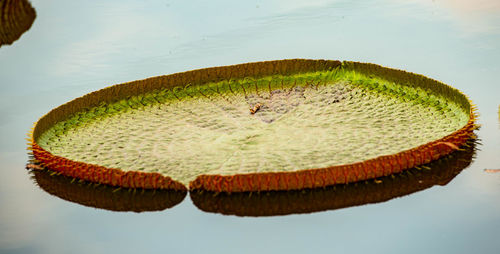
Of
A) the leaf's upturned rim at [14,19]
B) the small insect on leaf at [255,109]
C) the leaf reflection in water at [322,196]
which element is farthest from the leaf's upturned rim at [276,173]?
the leaf's upturned rim at [14,19]

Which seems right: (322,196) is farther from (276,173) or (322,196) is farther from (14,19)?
(14,19)

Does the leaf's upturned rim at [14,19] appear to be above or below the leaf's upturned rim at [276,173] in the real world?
above

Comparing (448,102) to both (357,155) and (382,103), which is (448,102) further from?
(357,155)

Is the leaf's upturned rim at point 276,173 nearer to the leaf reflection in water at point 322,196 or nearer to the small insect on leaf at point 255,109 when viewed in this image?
the leaf reflection in water at point 322,196

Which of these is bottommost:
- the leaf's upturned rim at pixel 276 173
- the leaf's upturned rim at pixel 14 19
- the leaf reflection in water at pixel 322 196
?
the leaf reflection in water at pixel 322 196

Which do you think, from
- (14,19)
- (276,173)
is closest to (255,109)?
(276,173)

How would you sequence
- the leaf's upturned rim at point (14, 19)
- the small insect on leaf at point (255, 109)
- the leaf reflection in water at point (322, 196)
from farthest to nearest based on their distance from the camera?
the small insect on leaf at point (255, 109) → the leaf reflection in water at point (322, 196) → the leaf's upturned rim at point (14, 19)

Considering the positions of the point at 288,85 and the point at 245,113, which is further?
the point at 288,85

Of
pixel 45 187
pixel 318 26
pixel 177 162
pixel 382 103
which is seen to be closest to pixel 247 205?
pixel 177 162

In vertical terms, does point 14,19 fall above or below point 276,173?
above

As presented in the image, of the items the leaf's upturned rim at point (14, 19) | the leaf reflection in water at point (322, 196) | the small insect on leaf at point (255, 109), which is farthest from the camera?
the small insect on leaf at point (255, 109)

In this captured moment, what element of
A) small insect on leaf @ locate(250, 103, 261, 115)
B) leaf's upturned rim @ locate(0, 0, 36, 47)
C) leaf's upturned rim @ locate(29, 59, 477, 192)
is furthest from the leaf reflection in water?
leaf's upturned rim @ locate(0, 0, 36, 47)
